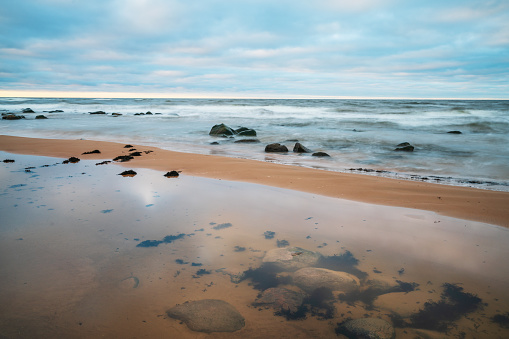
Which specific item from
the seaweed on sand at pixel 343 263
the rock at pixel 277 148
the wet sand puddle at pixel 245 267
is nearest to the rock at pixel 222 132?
the rock at pixel 277 148

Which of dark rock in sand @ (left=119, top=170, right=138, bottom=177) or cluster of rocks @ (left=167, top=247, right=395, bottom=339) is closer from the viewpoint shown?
cluster of rocks @ (left=167, top=247, right=395, bottom=339)

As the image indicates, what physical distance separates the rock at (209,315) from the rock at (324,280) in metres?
0.52

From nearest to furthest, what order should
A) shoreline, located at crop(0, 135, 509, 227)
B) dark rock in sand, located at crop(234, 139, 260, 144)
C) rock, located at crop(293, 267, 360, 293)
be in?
rock, located at crop(293, 267, 360, 293), shoreline, located at crop(0, 135, 509, 227), dark rock in sand, located at crop(234, 139, 260, 144)

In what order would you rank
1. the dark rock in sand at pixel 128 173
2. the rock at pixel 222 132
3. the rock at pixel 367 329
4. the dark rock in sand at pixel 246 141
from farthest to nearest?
the rock at pixel 222 132, the dark rock in sand at pixel 246 141, the dark rock in sand at pixel 128 173, the rock at pixel 367 329

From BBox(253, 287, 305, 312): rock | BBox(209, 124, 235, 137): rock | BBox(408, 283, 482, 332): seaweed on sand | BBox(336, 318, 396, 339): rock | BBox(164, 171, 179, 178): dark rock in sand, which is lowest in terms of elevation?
BBox(408, 283, 482, 332): seaweed on sand

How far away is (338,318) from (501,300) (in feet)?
3.52

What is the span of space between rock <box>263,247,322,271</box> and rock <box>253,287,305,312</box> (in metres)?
0.28

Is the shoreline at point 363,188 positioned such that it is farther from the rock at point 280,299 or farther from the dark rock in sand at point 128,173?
the rock at point 280,299

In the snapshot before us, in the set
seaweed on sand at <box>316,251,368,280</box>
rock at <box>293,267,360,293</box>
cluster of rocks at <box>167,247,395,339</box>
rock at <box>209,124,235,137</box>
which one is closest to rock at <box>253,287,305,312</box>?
cluster of rocks at <box>167,247,395,339</box>

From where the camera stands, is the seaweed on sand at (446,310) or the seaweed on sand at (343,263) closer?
the seaweed on sand at (446,310)

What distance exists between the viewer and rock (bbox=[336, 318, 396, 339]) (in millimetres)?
1608

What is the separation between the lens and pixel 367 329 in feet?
5.37

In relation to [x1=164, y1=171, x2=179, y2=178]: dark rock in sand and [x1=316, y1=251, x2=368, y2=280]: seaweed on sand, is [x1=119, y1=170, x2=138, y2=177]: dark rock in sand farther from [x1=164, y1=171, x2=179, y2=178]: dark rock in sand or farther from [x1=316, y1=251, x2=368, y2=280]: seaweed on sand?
[x1=316, y1=251, x2=368, y2=280]: seaweed on sand

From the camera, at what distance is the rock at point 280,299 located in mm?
1825
